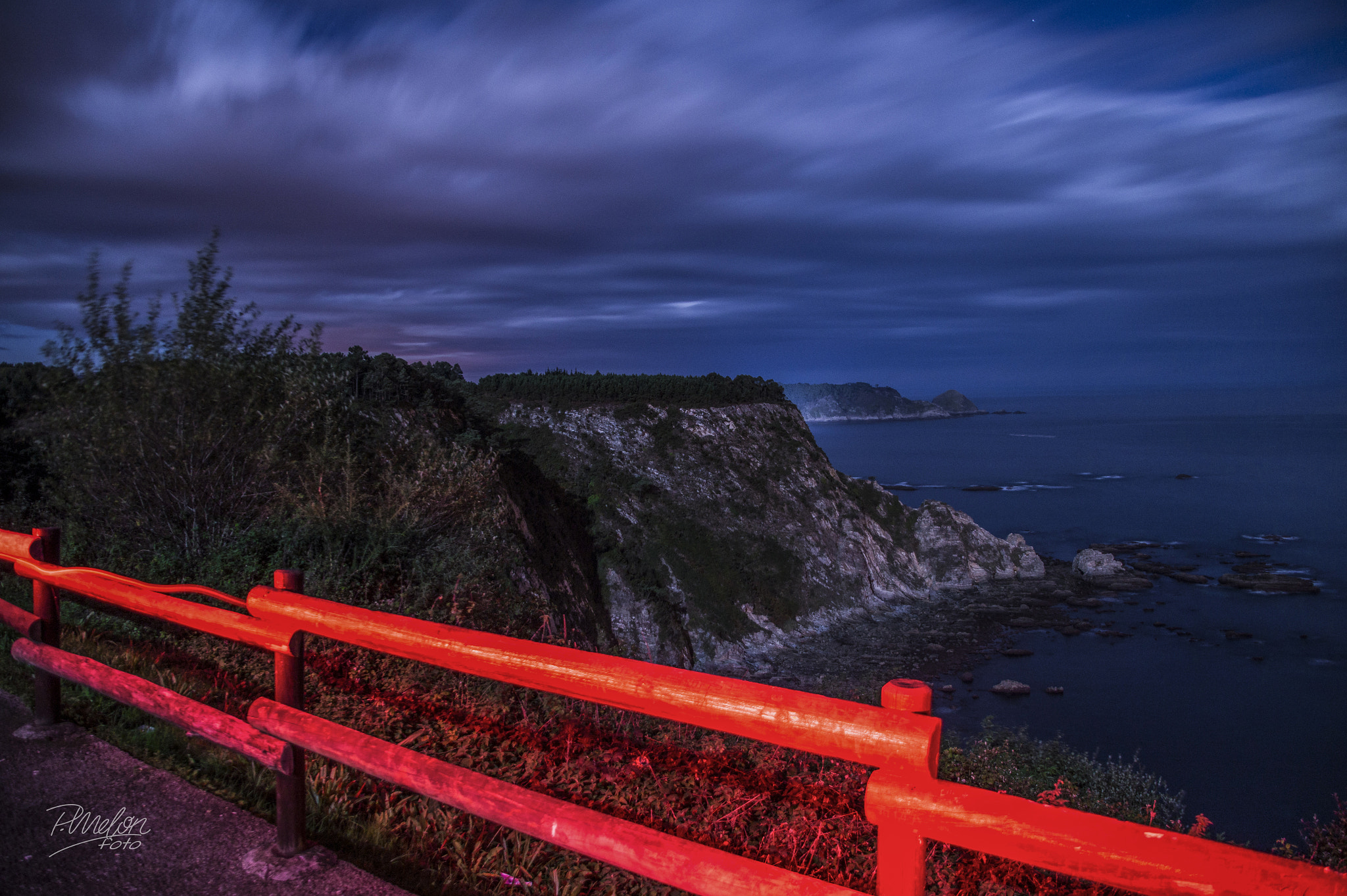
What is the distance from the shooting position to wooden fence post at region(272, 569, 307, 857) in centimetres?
351

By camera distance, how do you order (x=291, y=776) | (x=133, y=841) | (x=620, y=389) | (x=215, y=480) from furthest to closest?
(x=620, y=389)
(x=215, y=480)
(x=133, y=841)
(x=291, y=776)

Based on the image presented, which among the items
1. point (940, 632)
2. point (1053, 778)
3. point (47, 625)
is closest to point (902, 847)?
point (47, 625)

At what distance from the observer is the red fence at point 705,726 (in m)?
1.80

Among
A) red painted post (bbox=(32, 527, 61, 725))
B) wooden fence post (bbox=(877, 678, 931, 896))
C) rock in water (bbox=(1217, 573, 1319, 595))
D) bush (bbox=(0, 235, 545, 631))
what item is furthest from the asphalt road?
rock in water (bbox=(1217, 573, 1319, 595))

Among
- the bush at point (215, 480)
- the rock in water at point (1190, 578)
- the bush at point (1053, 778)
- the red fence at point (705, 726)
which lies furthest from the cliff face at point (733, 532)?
the red fence at point (705, 726)

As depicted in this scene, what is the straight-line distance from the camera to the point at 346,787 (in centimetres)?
464

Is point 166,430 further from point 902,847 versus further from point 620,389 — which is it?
point 620,389

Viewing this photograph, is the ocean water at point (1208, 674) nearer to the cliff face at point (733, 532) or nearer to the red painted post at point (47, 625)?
the cliff face at point (733, 532)

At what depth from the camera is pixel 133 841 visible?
A: 11.8 ft

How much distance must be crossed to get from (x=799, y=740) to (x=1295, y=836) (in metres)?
37.5

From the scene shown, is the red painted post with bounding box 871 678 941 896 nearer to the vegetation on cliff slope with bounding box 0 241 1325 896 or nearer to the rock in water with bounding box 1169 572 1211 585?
the vegetation on cliff slope with bounding box 0 241 1325 896

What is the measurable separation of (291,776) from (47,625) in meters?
3.06

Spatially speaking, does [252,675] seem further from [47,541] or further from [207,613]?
[207,613]

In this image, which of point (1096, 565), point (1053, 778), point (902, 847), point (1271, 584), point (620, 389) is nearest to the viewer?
point (902, 847)
